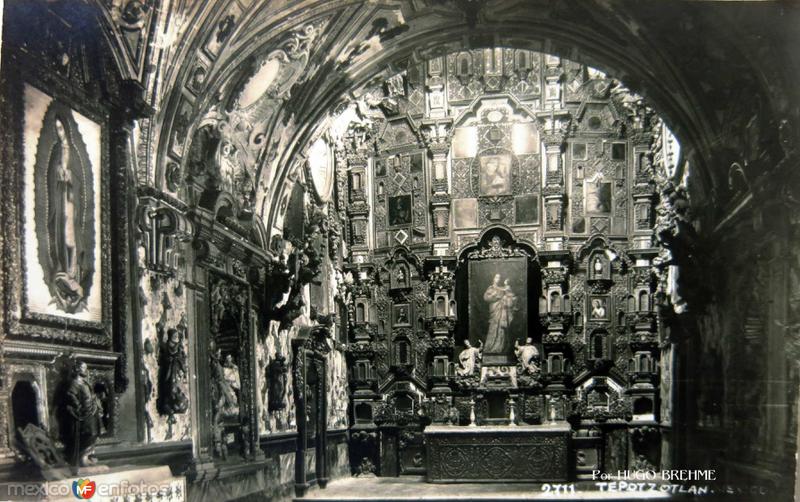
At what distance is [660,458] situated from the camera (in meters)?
14.8

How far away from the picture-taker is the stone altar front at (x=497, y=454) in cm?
1423

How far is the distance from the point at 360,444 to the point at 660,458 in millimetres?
5882

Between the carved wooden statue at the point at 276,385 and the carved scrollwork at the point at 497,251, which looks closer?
the carved wooden statue at the point at 276,385

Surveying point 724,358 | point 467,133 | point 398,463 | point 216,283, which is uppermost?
point 467,133

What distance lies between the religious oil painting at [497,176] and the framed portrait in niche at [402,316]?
2.89 meters

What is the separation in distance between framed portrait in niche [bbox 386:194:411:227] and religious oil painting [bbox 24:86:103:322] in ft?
33.9

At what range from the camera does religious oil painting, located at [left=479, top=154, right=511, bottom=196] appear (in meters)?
16.2

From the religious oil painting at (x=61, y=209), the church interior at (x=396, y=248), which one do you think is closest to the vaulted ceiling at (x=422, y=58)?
the church interior at (x=396, y=248)

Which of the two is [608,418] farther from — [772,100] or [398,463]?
[772,100]

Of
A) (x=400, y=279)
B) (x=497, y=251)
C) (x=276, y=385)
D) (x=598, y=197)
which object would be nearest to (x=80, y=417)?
(x=276, y=385)

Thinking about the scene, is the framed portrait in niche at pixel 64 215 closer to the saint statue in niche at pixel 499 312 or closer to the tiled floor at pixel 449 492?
the tiled floor at pixel 449 492

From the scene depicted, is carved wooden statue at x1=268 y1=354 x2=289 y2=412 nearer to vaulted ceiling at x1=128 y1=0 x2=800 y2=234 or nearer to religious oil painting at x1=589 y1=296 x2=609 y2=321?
vaulted ceiling at x1=128 y1=0 x2=800 y2=234

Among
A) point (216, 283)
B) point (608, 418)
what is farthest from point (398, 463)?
point (216, 283)

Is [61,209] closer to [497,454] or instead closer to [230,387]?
[230,387]
